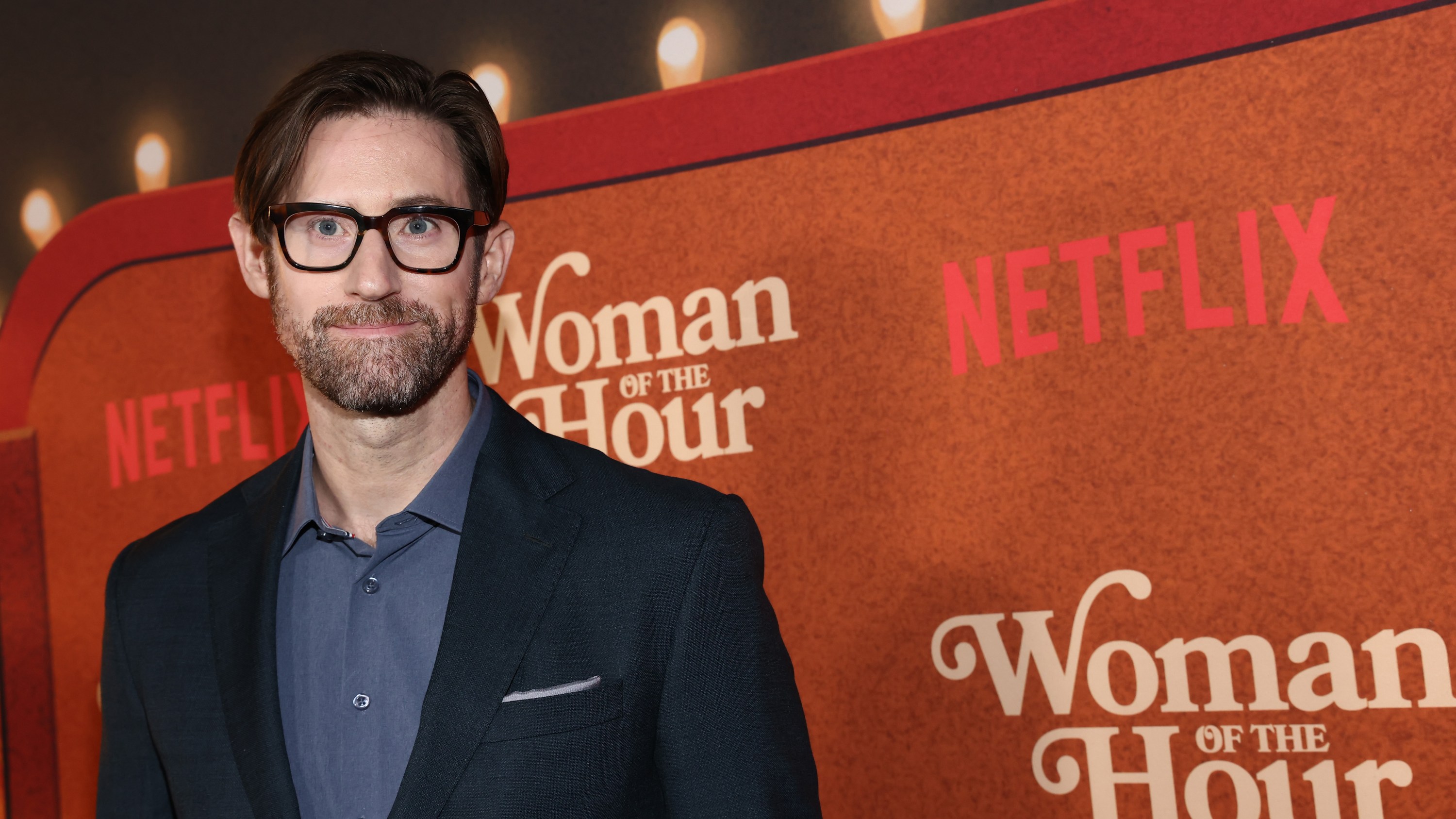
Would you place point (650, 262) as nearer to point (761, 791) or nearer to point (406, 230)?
point (406, 230)

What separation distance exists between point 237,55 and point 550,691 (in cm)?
187

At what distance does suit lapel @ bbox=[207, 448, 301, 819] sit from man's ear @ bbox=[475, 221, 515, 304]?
274 mm

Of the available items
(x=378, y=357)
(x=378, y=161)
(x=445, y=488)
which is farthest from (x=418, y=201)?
(x=445, y=488)

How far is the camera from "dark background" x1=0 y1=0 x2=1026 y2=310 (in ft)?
6.52

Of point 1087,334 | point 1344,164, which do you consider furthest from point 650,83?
point 1344,164

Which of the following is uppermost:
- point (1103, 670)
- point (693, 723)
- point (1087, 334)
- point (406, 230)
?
point (406, 230)

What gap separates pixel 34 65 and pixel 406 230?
1919 mm

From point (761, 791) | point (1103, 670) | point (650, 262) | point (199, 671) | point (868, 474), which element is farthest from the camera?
point (650, 262)

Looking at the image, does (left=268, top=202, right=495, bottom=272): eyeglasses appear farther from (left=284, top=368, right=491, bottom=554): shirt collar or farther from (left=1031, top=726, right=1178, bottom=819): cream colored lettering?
(left=1031, top=726, right=1178, bottom=819): cream colored lettering

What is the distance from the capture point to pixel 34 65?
8.48 feet

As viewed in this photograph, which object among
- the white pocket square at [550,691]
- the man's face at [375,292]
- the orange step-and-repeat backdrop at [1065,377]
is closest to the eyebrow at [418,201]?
the man's face at [375,292]

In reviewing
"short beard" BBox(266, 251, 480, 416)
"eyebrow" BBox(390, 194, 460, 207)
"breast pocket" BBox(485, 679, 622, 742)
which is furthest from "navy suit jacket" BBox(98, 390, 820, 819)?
"eyebrow" BBox(390, 194, 460, 207)

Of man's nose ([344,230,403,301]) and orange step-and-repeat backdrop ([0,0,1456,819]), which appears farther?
orange step-and-repeat backdrop ([0,0,1456,819])

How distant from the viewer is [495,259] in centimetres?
131
